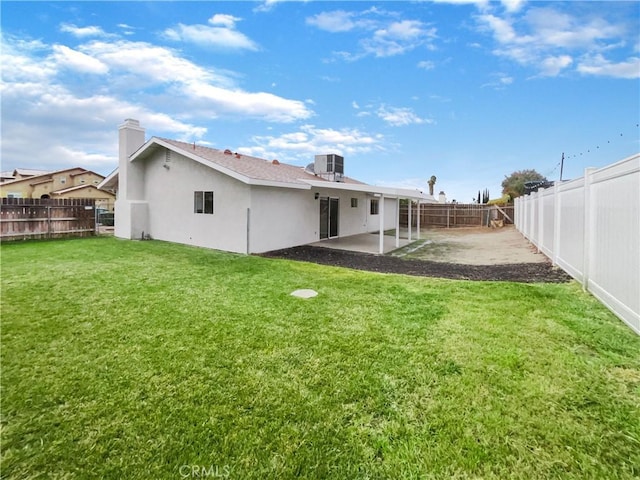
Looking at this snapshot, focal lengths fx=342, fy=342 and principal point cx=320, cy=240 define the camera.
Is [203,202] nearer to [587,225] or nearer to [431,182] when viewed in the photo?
[587,225]

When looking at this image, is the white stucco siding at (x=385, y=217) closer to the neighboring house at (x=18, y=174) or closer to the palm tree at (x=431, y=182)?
the palm tree at (x=431, y=182)

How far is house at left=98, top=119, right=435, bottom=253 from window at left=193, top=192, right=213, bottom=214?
0.04 metres

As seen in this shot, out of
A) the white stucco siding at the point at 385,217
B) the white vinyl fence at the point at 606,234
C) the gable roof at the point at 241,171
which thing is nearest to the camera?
the white vinyl fence at the point at 606,234

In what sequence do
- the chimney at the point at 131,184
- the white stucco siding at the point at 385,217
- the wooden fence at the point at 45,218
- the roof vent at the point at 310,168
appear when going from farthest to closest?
the white stucco siding at the point at 385,217
the roof vent at the point at 310,168
the chimney at the point at 131,184
the wooden fence at the point at 45,218

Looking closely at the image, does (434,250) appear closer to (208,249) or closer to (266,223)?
(266,223)

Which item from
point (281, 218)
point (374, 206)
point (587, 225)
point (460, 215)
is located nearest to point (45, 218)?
point (281, 218)

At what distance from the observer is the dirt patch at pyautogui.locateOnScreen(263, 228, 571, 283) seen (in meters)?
8.34

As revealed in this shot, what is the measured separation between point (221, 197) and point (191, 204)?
194 cm

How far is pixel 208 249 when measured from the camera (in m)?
12.6

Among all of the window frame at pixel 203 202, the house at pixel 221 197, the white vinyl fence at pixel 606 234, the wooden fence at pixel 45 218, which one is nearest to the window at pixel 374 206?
the house at pixel 221 197

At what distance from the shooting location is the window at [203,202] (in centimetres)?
1291

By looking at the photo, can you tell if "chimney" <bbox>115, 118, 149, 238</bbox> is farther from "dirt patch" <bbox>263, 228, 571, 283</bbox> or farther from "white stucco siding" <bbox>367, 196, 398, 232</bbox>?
"white stucco siding" <bbox>367, 196, 398, 232</bbox>

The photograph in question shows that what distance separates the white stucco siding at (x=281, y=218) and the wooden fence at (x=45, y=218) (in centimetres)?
983

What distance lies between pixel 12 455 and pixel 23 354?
204cm
